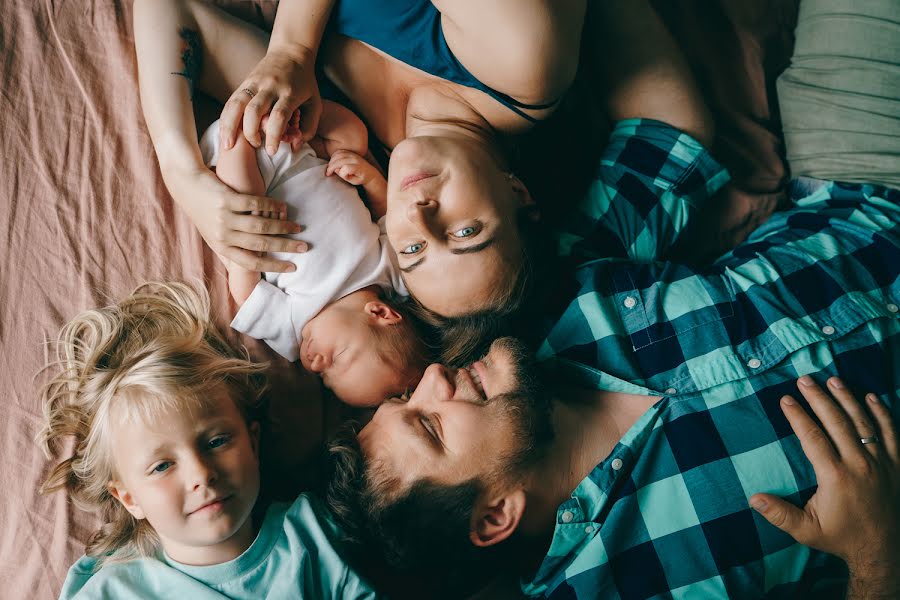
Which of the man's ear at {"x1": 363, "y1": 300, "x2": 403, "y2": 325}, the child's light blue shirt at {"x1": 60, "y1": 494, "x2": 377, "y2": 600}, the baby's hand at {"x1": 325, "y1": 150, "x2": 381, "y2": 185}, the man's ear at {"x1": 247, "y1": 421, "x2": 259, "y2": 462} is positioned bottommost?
the child's light blue shirt at {"x1": 60, "y1": 494, "x2": 377, "y2": 600}

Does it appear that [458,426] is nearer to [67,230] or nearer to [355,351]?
[355,351]

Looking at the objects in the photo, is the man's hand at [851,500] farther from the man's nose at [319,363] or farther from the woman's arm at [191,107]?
the woman's arm at [191,107]

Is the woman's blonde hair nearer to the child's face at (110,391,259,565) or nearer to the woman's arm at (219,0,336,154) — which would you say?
the child's face at (110,391,259,565)

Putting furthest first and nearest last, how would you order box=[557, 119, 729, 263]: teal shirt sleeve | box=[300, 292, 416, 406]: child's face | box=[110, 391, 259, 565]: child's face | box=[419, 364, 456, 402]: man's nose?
box=[557, 119, 729, 263]: teal shirt sleeve
box=[300, 292, 416, 406]: child's face
box=[419, 364, 456, 402]: man's nose
box=[110, 391, 259, 565]: child's face

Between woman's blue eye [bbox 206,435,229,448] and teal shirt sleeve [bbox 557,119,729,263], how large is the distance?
91 cm

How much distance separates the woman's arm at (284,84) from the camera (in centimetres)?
138

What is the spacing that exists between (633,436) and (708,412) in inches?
6.5

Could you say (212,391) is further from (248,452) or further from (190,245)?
(190,245)

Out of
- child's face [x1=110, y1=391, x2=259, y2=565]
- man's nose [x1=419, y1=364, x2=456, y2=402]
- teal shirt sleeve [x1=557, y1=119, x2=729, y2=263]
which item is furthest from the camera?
teal shirt sleeve [x1=557, y1=119, x2=729, y2=263]

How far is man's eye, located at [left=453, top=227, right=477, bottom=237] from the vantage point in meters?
1.34

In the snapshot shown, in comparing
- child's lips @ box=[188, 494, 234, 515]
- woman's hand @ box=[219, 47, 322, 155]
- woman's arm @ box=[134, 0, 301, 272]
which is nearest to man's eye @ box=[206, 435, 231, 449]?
child's lips @ box=[188, 494, 234, 515]

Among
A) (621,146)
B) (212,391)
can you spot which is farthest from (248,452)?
(621,146)

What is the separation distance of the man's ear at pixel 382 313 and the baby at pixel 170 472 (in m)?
0.30

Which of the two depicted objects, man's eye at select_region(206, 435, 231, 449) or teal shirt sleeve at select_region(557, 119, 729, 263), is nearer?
man's eye at select_region(206, 435, 231, 449)
